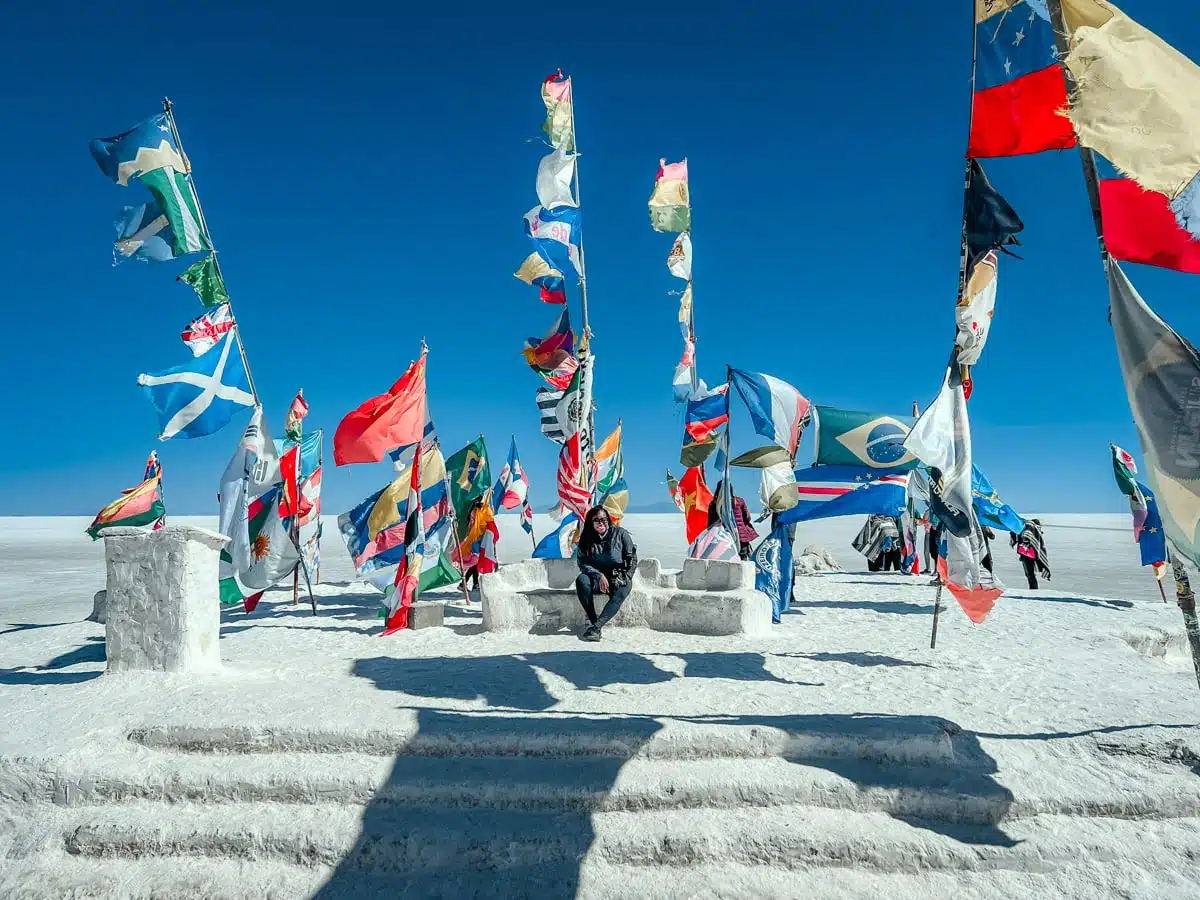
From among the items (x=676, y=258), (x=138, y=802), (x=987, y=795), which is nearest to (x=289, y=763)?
(x=138, y=802)

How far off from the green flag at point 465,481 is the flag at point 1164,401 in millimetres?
9229

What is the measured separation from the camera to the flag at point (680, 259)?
12617 millimetres

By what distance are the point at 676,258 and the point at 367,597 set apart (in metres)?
8.15

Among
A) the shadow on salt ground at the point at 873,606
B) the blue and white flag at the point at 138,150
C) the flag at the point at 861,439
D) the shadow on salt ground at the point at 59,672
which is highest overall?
the blue and white flag at the point at 138,150

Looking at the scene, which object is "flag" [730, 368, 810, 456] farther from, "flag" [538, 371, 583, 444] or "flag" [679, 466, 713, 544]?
"flag" [538, 371, 583, 444]

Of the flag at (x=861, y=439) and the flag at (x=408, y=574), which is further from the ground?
the flag at (x=861, y=439)

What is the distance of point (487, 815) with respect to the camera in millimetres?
4004

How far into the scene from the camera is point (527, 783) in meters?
4.12

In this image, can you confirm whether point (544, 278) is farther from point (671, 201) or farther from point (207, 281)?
point (207, 281)

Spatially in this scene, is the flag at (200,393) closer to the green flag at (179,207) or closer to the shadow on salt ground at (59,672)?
the green flag at (179,207)

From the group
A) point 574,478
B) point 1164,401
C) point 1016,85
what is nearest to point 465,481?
point 574,478

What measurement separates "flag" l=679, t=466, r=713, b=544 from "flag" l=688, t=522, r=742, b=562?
1.05 metres

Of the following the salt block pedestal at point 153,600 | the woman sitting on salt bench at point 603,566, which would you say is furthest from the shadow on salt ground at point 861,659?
the salt block pedestal at point 153,600

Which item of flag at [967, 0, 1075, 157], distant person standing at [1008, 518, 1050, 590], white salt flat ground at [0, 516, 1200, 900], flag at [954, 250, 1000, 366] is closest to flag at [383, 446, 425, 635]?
white salt flat ground at [0, 516, 1200, 900]
